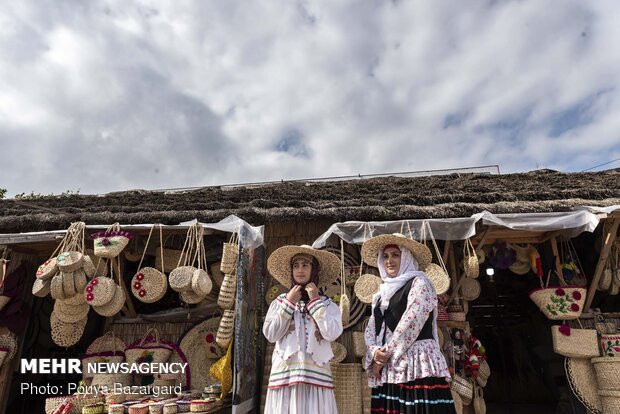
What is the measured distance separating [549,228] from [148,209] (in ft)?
13.7

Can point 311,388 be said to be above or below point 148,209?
below

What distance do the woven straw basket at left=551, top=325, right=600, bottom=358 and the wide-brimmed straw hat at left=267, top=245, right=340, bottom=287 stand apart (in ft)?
8.21

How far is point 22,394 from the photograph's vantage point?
5.67 meters

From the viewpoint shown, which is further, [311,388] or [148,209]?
[148,209]

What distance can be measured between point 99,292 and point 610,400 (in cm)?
497

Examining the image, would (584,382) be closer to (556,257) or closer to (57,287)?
(556,257)

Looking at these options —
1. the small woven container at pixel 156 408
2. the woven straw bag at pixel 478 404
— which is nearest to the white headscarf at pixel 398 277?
the woven straw bag at pixel 478 404

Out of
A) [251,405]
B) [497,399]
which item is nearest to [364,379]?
[251,405]

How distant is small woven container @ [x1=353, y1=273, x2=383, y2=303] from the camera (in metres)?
3.67

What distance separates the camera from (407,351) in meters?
2.60

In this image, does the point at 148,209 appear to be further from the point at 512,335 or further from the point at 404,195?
the point at 512,335

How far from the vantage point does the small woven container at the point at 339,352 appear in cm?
405

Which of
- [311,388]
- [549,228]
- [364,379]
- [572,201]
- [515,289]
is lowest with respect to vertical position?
[364,379]

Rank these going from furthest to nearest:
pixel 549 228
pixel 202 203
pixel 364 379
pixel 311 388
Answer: pixel 202 203 < pixel 364 379 < pixel 549 228 < pixel 311 388
